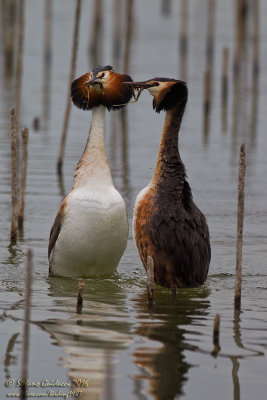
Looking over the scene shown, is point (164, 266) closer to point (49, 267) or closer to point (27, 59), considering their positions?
point (49, 267)

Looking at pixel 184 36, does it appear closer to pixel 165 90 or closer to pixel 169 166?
pixel 165 90

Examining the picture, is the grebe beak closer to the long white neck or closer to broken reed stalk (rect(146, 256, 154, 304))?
the long white neck

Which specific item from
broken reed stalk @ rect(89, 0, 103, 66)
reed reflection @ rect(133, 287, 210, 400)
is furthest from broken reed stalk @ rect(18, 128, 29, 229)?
broken reed stalk @ rect(89, 0, 103, 66)

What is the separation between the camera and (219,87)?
86.4ft

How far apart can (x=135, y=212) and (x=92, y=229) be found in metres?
0.44

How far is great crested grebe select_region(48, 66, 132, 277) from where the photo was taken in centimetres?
901

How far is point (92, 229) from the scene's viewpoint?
9.02 meters

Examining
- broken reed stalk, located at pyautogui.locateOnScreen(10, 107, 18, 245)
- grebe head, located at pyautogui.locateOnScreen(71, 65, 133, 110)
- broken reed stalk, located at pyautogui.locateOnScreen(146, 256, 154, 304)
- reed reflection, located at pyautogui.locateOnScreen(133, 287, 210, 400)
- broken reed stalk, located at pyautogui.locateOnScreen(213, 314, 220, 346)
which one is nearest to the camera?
reed reflection, located at pyautogui.locateOnScreen(133, 287, 210, 400)

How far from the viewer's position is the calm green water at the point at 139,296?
650 centimetres

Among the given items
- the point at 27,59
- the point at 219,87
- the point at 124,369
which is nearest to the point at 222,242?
the point at 124,369

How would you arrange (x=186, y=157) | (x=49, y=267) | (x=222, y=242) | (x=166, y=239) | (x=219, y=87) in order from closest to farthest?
(x=166, y=239) < (x=49, y=267) < (x=222, y=242) < (x=186, y=157) < (x=219, y=87)

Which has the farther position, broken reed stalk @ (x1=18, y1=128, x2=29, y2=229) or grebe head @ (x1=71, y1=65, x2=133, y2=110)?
broken reed stalk @ (x1=18, y1=128, x2=29, y2=229)

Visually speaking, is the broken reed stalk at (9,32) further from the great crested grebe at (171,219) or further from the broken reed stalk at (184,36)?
the great crested grebe at (171,219)

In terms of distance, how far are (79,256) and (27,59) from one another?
75.0ft
